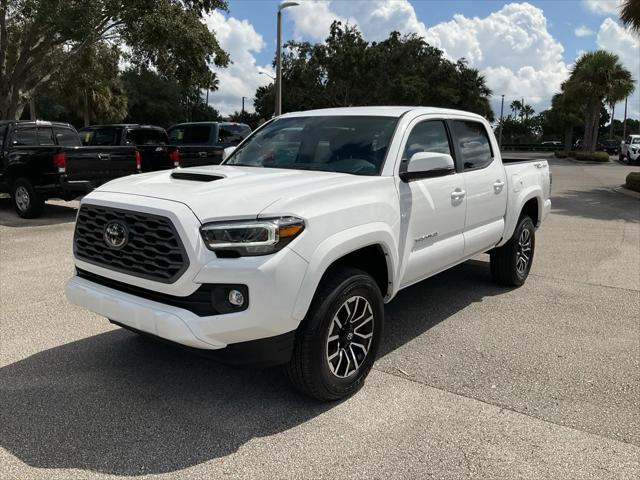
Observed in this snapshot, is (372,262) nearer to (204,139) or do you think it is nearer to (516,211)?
(516,211)

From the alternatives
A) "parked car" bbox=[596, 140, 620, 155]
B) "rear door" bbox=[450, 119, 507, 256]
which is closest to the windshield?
"rear door" bbox=[450, 119, 507, 256]

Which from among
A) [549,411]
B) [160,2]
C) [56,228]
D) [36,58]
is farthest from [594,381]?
[36,58]

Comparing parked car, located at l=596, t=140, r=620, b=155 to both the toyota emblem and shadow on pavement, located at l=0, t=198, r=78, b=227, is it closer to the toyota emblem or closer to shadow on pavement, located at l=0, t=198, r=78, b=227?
shadow on pavement, located at l=0, t=198, r=78, b=227

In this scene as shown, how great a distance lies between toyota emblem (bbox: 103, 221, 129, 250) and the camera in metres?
3.20

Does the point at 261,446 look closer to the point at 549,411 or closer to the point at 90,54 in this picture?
the point at 549,411

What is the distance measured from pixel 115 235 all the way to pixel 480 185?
3.15m

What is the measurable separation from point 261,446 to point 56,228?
8009 millimetres

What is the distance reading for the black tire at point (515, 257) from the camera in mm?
5910

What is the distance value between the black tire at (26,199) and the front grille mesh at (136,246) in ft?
25.7

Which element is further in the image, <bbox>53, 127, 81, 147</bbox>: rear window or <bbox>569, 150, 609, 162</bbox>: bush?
<bbox>569, 150, 609, 162</bbox>: bush

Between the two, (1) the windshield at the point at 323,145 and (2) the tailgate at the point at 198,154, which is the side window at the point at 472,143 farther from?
(2) the tailgate at the point at 198,154

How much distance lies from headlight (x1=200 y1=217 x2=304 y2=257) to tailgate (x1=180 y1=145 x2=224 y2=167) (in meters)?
11.6

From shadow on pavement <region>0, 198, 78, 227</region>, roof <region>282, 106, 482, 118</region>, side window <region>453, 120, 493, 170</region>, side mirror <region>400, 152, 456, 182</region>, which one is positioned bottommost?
shadow on pavement <region>0, 198, 78, 227</region>

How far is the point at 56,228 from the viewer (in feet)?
31.7
